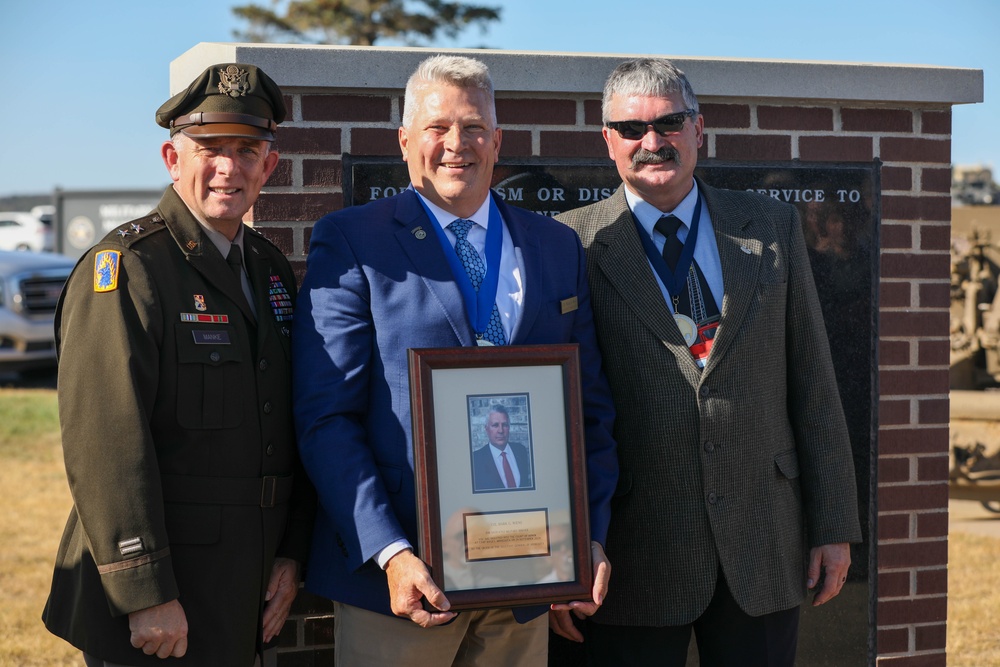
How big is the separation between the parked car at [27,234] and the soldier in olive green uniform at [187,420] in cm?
2638

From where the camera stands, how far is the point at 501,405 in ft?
8.02

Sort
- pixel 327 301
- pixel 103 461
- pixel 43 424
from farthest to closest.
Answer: pixel 43 424, pixel 327 301, pixel 103 461

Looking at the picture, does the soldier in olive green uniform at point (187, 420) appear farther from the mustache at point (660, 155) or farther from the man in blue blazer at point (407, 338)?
the mustache at point (660, 155)

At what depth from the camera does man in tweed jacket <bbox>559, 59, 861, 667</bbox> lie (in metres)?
2.80

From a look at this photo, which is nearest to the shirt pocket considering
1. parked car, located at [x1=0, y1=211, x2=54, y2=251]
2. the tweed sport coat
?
the tweed sport coat

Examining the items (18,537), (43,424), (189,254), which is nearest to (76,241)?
(43,424)

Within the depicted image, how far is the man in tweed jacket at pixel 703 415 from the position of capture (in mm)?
2799

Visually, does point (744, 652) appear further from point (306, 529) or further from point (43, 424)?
point (43, 424)

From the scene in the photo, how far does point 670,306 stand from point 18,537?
5797 millimetres

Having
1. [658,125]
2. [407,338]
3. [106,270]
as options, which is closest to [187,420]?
[106,270]

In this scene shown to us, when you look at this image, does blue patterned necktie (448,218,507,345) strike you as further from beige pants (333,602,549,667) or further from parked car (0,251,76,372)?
parked car (0,251,76,372)

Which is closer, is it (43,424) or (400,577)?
(400,577)

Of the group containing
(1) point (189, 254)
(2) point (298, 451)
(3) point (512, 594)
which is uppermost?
(1) point (189, 254)

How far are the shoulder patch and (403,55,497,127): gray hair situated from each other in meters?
0.75
